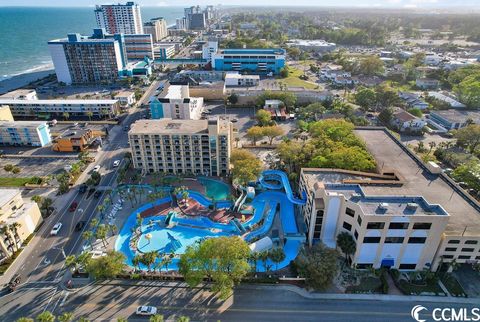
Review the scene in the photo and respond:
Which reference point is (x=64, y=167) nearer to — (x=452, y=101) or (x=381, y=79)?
(x=452, y=101)

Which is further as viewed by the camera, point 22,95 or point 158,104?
point 22,95

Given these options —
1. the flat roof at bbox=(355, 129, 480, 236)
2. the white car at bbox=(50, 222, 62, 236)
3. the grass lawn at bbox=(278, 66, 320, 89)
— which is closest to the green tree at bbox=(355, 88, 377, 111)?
the grass lawn at bbox=(278, 66, 320, 89)

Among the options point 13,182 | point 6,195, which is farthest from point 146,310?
point 13,182

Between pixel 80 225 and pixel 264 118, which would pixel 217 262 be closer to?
pixel 80 225

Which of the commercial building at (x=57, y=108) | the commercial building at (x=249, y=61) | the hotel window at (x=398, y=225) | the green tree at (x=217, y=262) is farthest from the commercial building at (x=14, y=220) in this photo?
the commercial building at (x=249, y=61)

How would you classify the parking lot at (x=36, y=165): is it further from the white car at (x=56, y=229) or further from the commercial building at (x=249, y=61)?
the commercial building at (x=249, y=61)

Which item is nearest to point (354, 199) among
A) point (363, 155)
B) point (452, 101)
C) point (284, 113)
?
point (363, 155)

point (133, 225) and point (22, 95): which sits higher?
point (22, 95)
